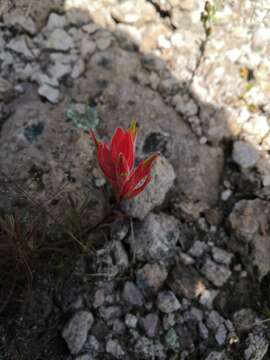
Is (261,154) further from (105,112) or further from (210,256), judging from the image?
(105,112)

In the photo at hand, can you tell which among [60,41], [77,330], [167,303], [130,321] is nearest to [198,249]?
[167,303]

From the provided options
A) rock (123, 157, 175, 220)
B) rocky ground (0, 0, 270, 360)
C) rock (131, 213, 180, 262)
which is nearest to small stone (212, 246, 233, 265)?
rocky ground (0, 0, 270, 360)

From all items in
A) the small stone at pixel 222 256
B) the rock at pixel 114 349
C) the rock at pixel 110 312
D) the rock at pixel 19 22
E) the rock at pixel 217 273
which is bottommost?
the rock at pixel 114 349

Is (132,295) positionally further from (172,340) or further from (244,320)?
(244,320)

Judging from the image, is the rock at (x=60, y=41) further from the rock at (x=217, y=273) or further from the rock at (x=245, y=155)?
the rock at (x=217, y=273)

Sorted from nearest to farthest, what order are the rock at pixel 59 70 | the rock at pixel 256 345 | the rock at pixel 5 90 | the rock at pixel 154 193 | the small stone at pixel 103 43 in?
the rock at pixel 256 345 → the rock at pixel 154 193 → the rock at pixel 5 90 → the rock at pixel 59 70 → the small stone at pixel 103 43

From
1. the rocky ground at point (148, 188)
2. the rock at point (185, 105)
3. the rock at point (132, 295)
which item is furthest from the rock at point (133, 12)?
the rock at point (132, 295)
